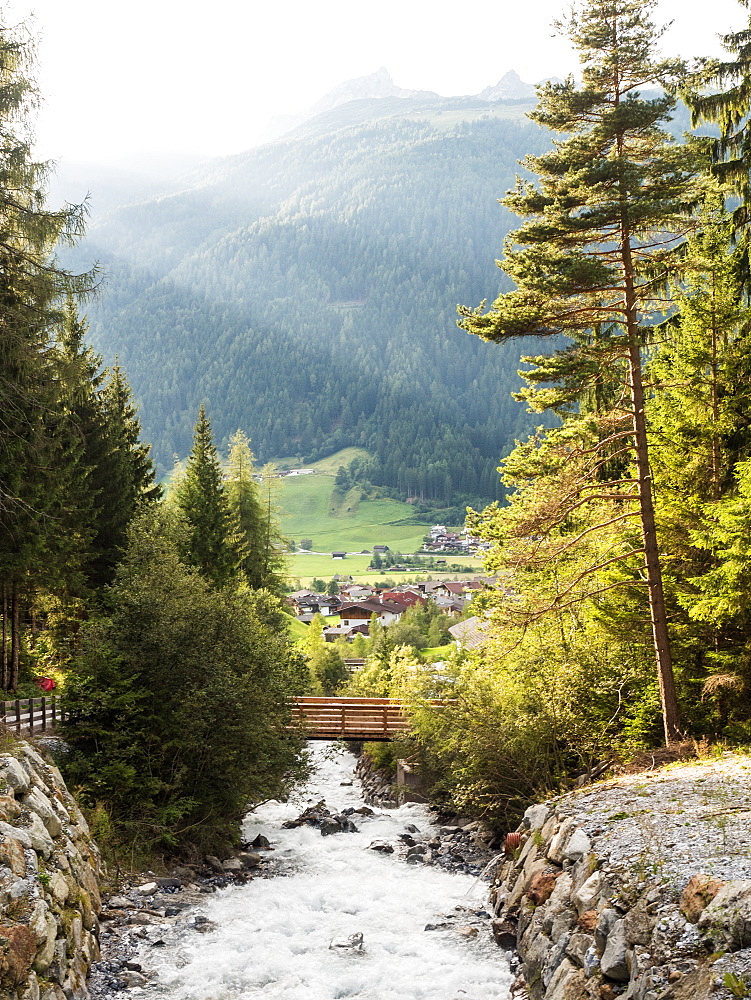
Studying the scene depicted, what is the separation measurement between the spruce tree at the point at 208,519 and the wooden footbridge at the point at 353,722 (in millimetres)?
8514

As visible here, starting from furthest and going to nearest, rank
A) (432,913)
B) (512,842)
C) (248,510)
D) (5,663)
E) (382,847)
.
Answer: (248,510)
(382,847)
(5,663)
(512,842)
(432,913)

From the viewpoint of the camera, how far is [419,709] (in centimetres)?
2558

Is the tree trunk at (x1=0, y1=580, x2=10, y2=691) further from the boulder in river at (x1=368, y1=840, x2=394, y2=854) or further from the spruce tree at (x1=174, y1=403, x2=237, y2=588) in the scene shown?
the boulder in river at (x1=368, y1=840, x2=394, y2=854)

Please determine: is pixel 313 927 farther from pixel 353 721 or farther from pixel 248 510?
pixel 248 510

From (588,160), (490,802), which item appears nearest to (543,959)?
(490,802)

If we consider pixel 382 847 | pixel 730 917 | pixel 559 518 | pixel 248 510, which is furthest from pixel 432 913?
pixel 248 510

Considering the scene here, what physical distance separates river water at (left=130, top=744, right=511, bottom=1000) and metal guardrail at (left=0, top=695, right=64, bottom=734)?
6007 millimetres

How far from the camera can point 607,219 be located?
17594 mm

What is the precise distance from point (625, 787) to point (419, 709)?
10.6 metres

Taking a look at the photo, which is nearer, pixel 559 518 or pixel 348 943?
pixel 348 943

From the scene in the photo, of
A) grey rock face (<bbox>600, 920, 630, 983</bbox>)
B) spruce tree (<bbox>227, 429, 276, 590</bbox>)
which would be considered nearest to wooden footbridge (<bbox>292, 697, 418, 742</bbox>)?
spruce tree (<bbox>227, 429, 276, 590</bbox>)

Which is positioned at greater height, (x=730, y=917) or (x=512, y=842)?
(x=730, y=917)

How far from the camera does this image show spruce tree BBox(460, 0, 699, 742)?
17344mm

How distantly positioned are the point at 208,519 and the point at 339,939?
24.6m
